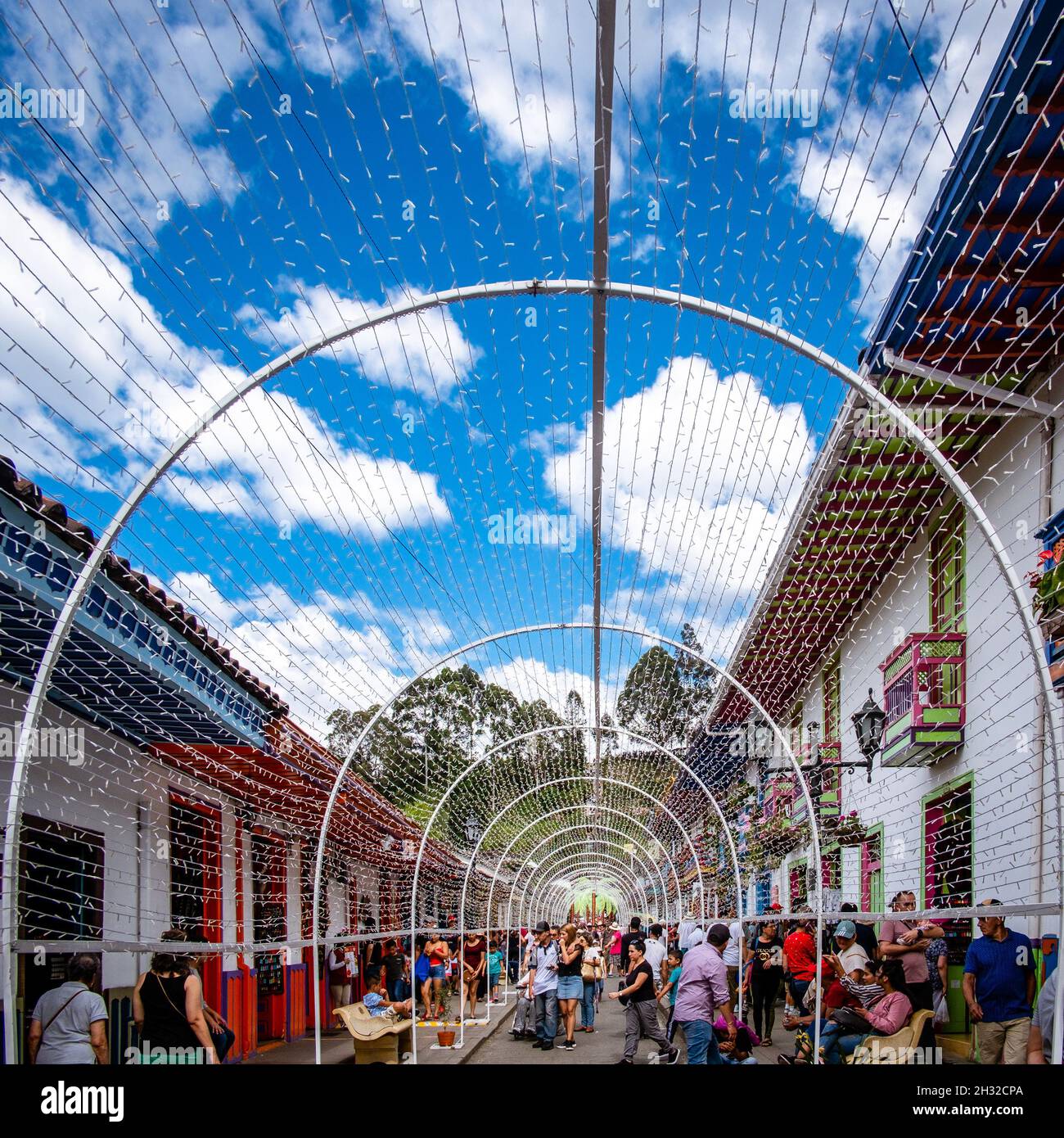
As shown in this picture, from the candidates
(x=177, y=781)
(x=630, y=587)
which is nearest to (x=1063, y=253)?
(x=630, y=587)

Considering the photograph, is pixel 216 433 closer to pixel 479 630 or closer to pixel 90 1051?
pixel 90 1051

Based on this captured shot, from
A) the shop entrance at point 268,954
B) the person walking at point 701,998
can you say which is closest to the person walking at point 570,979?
the shop entrance at point 268,954

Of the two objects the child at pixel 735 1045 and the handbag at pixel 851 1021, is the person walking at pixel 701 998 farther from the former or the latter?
the child at pixel 735 1045

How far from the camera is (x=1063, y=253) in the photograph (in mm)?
7250

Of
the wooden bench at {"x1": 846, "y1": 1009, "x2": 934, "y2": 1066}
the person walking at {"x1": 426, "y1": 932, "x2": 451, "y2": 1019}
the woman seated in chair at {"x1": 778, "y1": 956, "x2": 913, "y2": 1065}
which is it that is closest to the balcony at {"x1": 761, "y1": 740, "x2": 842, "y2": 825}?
the person walking at {"x1": 426, "y1": 932, "x2": 451, "y2": 1019}

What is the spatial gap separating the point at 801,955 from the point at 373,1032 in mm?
3901

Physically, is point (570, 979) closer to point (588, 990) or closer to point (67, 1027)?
point (588, 990)

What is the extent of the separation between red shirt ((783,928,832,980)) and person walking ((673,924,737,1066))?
8.73ft

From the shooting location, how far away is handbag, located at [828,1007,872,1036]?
27.1 ft

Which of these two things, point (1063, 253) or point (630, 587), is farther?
point (630, 587)

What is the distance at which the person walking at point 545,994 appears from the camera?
14539 millimetres

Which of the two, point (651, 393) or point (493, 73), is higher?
point (493, 73)

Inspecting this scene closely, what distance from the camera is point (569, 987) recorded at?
1463cm
